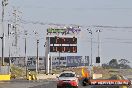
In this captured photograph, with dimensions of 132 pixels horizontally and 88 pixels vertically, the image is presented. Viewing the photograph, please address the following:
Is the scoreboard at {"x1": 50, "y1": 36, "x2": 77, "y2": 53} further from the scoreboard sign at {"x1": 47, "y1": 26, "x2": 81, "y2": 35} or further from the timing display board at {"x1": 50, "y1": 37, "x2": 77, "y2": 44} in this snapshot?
the scoreboard sign at {"x1": 47, "y1": 26, "x2": 81, "y2": 35}

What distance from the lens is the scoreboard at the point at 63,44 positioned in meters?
120

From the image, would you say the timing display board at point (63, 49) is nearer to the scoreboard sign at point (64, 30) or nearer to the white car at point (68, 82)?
the scoreboard sign at point (64, 30)

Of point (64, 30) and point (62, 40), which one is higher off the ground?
point (64, 30)

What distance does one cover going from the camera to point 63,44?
121750 mm

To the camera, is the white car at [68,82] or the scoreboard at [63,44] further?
the scoreboard at [63,44]

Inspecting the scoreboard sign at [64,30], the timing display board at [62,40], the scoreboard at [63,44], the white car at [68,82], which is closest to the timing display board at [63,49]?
the scoreboard at [63,44]

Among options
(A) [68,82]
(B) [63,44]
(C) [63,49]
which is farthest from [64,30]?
(A) [68,82]

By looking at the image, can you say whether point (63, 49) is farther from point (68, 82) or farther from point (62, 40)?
point (68, 82)

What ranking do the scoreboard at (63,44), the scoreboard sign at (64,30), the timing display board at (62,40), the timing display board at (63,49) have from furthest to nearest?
1. the scoreboard sign at (64,30)
2. the timing display board at (62,40)
3. the scoreboard at (63,44)
4. the timing display board at (63,49)

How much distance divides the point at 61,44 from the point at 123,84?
9976 cm

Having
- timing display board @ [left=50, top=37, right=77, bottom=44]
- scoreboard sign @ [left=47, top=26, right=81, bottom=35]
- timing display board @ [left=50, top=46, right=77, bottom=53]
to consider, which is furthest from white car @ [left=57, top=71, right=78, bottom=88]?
scoreboard sign @ [left=47, top=26, right=81, bottom=35]

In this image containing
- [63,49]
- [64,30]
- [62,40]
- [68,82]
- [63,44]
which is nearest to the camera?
[68,82]

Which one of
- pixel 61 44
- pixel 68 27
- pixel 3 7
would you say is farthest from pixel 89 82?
pixel 68 27

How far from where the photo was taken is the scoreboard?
394 feet
